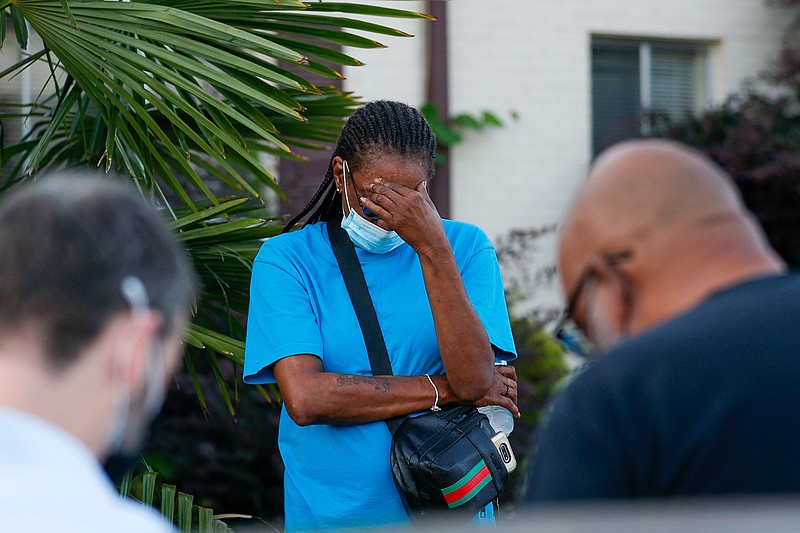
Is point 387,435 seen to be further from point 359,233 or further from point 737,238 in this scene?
point 737,238

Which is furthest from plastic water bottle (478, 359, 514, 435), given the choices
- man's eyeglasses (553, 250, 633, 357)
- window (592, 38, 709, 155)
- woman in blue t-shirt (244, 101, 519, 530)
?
window (592, 38, 709, 155)

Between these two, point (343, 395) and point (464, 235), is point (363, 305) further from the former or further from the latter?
point (464, 235)

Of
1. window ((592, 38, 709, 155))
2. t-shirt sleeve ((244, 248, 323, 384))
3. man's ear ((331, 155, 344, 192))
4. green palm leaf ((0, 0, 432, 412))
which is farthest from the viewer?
window ((592, 38, 709, 155))

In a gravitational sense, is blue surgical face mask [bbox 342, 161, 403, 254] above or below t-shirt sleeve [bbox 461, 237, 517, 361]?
above

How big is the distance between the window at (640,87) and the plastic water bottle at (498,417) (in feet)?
19.6

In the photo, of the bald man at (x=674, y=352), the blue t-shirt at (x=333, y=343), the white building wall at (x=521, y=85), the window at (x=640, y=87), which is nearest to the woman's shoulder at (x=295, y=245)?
the blue t-shirt at (x=333, y=343)

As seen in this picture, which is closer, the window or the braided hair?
the braided hair

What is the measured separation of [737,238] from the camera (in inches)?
63.7

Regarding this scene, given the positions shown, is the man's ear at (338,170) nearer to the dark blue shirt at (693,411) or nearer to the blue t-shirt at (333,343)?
the blue t-shirt at (333,343)

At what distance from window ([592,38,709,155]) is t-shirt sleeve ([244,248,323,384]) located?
6.23 metres

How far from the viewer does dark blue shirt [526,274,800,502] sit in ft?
4.82

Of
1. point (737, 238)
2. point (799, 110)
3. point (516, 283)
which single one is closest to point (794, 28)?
point (799, 110)

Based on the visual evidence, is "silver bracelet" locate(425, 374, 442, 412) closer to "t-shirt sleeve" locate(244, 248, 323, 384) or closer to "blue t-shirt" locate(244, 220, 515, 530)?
"blue t-shirt" locate(244, 220, 515, 530)

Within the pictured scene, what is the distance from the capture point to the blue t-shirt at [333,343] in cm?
290
